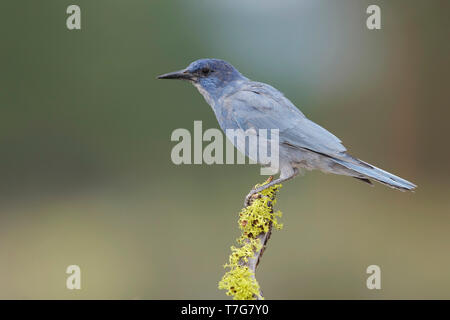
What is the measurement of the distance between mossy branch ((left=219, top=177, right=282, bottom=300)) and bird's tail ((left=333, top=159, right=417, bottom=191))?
50 cm

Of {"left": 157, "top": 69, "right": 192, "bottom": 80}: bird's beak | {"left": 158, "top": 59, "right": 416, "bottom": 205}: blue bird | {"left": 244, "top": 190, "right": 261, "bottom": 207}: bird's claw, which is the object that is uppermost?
{"left": 157, "top": 69, "right": 192, "bottom": 80}: bird's beak

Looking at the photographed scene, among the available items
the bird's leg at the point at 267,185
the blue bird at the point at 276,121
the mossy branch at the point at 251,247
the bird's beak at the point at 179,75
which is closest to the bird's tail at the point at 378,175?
the blue bird at the point at 276,121

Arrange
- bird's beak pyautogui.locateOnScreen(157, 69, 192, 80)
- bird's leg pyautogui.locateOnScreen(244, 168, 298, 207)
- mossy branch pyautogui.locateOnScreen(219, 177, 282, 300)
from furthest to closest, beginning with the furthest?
bird's beak pyautogui.locateOnScreen(157, 69, 192, 80), bird's leg pyautogui.locateOnScreen(244, 168, 298, 207), mossy branch pyautogui.locateOnScreen(219, 177, 282, 300)

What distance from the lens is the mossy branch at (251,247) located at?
2.16 m

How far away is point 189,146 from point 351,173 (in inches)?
54.5

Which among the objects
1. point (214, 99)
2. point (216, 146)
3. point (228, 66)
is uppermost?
point (228, 66)

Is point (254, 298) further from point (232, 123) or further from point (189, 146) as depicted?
point (189, 146)

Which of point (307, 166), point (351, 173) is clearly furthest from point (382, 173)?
point (307, 166)

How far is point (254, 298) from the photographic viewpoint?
217 cm

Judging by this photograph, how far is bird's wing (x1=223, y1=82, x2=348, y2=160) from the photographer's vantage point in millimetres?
2951

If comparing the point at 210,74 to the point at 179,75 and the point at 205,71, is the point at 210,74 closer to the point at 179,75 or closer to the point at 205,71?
the point at 205,71

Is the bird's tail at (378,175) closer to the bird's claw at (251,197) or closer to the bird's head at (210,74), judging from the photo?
the bird's claw at (251,197)

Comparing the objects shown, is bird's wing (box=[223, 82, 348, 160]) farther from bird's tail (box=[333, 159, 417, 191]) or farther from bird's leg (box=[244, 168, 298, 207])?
bird's leg (box=[244, 168, 298, 207])

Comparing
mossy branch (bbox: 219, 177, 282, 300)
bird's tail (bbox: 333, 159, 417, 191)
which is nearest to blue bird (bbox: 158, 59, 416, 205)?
bird's tail (bbox: 333, 159, 417, 191)
